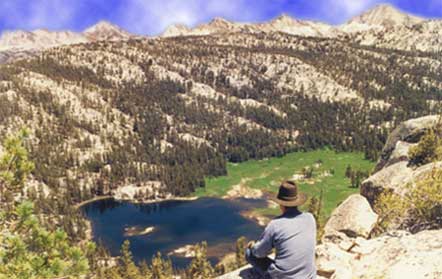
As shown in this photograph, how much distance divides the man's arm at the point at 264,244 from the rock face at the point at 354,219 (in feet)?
50.4

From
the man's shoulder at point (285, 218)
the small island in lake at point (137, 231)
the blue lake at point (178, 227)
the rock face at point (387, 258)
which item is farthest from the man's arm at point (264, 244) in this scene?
the small island in lake at point (137, 231)

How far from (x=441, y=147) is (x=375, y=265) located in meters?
21.0

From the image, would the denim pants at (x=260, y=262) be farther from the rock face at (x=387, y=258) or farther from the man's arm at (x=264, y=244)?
the rock face at (x=387, y=258)

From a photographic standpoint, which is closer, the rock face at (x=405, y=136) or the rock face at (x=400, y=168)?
the rock face at (x=400, y=168)

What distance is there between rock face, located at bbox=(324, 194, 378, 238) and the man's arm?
15360 millimetres

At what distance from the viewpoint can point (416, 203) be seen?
28094 millimetres

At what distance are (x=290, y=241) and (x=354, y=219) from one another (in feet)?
60.3

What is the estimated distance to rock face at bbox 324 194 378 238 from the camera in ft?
99.7

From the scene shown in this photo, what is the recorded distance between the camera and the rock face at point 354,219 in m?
30.4

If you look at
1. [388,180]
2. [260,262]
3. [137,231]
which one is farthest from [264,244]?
[137,231]

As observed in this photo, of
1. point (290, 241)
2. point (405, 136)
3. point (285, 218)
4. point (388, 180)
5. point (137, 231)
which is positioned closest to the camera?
point (290, 241)

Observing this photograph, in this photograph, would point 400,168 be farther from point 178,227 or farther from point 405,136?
point 178,227

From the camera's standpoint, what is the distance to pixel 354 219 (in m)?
31.3

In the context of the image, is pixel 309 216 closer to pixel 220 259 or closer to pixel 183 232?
pixel 220 259
